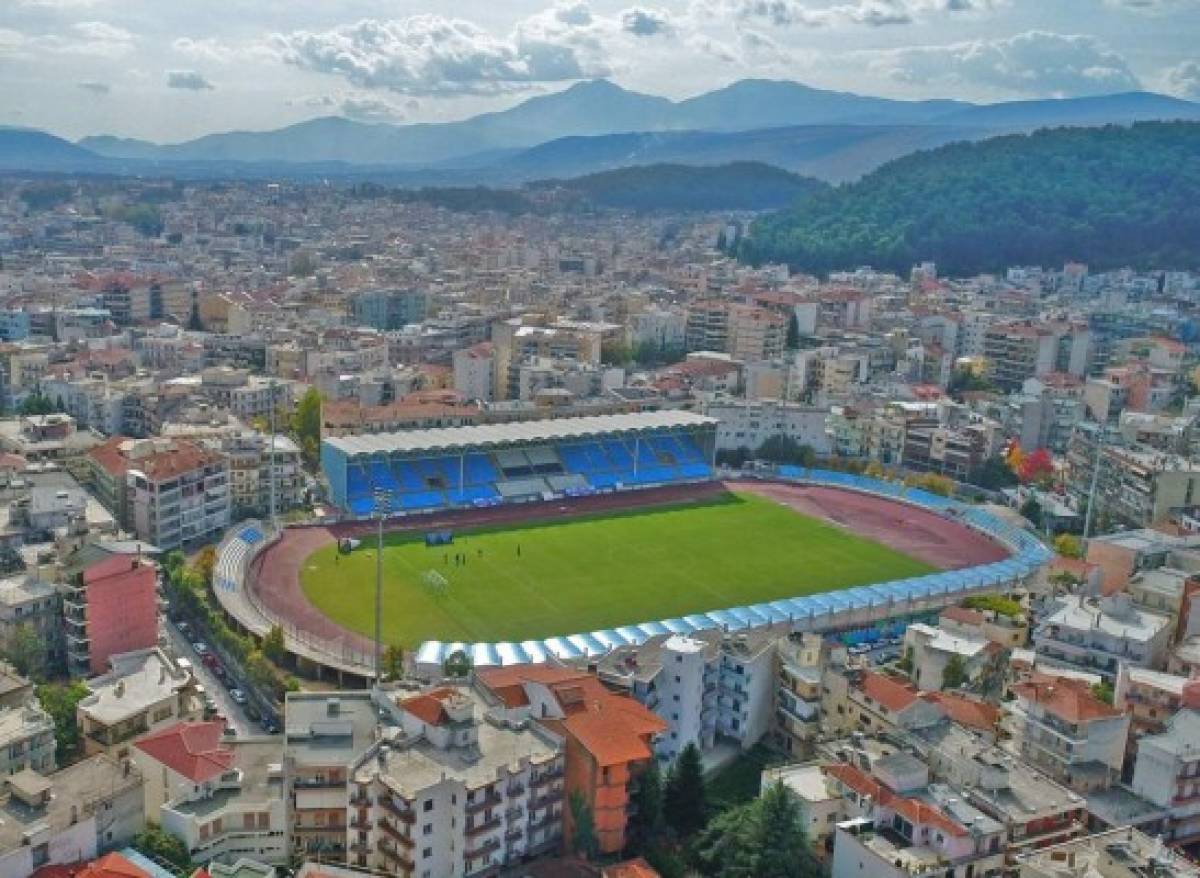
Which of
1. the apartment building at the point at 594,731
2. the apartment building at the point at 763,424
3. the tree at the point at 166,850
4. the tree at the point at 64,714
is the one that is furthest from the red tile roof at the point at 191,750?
the apartment building at the point at 763,424

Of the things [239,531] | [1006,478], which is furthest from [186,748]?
[1006,478]

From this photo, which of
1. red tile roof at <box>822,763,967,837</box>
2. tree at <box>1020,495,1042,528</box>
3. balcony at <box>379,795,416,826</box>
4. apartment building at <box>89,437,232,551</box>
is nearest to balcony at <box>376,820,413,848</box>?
balcony at <box>379,795,416,826</box>

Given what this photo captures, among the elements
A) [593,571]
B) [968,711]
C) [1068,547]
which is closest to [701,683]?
[968,711]

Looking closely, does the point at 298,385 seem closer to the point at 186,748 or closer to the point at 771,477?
the point at 771,477

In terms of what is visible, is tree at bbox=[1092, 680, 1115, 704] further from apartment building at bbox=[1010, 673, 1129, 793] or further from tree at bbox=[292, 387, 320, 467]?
tree at bbox=[292, 387, 320, 467]

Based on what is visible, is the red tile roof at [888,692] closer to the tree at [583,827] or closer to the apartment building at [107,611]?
the tree at [583,827]

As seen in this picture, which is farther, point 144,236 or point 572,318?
point 144,236
